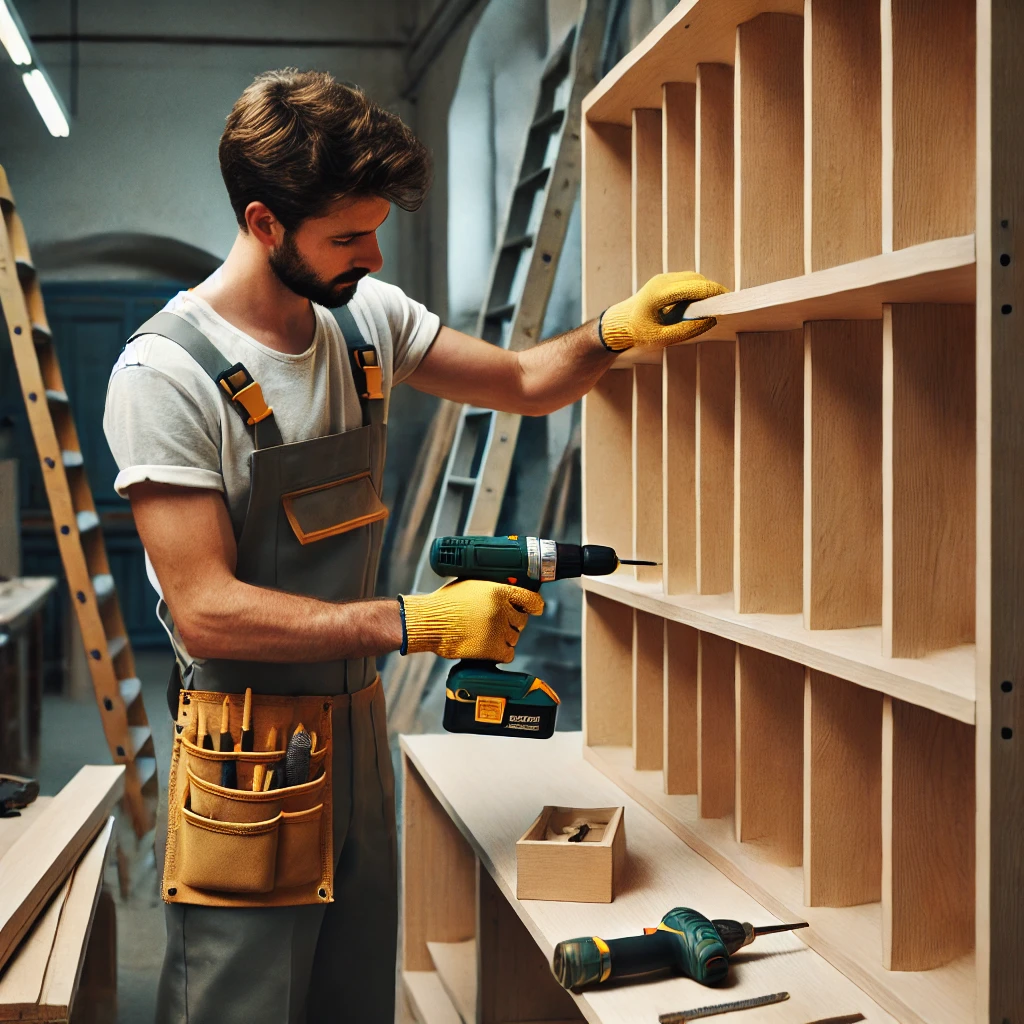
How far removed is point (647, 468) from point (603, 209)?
22.3 inches

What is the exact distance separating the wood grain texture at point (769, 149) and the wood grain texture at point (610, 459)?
0.64 metres

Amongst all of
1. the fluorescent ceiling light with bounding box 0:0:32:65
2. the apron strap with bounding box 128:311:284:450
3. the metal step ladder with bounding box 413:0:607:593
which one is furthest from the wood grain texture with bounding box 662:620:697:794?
the fluorescent ceiling light with bounding box 0:0:32:65

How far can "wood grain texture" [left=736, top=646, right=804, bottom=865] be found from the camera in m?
1.63

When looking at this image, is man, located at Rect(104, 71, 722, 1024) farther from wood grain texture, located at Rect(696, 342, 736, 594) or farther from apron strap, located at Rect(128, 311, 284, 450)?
wood grain texture, located at Rect(696, 342, 736, 594)

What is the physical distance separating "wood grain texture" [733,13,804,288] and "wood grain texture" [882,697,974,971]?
0.68 m

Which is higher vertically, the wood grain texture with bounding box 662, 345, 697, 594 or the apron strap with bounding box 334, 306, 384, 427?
the apron strap with bounding box 334, 306, 384, 427

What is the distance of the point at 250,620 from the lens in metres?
1.63

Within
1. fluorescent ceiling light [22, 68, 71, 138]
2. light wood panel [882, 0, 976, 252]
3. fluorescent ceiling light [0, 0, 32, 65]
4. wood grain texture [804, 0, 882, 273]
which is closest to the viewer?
light wood panel [882, 0, 976, 252]

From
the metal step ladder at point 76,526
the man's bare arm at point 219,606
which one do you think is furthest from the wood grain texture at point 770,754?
the metal step ladder at point 76,526

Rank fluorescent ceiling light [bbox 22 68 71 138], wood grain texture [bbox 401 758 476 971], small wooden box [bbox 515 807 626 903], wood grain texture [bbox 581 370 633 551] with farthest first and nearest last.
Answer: fluorescent ceiling light [bbox 22 68 71 138]
wood grain texture [bbox 401 758 476 971]
wood grain texture [bbox 581 370 633 551]
small wooden box [bbox 515 807 626 903]

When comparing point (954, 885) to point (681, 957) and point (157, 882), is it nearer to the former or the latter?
point (681, 957)

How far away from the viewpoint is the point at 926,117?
3.95ft

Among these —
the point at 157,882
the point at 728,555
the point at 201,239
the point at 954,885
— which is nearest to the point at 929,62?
the point at 728,555

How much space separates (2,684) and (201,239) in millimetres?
1787
